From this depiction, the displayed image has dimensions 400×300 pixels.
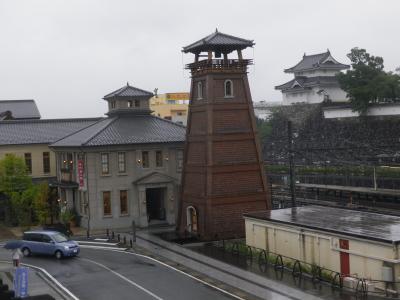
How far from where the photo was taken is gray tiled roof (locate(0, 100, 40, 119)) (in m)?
69.8

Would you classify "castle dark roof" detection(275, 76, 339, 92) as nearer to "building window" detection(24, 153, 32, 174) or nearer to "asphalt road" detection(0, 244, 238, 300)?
"building window" detection(24, 153, 32, 174)

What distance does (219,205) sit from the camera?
36.4 metres

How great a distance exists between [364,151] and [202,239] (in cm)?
3157

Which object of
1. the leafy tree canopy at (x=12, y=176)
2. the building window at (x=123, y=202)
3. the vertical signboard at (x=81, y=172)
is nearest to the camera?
the vertical signboard at (x=81, y=172)

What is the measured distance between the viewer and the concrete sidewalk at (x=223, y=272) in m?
23.6

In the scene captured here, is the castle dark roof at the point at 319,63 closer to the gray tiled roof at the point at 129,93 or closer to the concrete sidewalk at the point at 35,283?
the gray tiled roof at the point at 129,93

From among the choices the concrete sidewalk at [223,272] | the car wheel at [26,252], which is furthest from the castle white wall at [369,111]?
the car wheel at [26,252]

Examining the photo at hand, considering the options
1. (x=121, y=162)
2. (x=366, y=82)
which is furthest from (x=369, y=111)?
(x=121, y=162)

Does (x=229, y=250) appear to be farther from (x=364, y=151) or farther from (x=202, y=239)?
(x=364, y=151)

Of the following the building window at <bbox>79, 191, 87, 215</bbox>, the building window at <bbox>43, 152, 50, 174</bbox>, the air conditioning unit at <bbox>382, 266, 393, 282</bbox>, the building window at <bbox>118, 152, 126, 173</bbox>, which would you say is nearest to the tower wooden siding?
the building window at <bbox>118, 152, 126, 173</bbox>

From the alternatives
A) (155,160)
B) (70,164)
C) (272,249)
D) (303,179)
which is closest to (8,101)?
(70,164)

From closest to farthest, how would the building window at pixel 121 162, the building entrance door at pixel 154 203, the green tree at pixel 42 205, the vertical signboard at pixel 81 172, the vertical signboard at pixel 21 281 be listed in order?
the vertical signboard at pixel 21 281 < the green tree at pixel 42 205 < the vertical signboard at pixel 81 172 < the building window at pixel 121 162 < the building entrance door at pixel 154 203

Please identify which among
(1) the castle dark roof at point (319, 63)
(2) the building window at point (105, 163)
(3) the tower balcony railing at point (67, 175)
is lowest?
(3) the tower balcony railing at point (67, 175)

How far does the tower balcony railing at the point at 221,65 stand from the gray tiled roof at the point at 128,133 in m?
8.36
